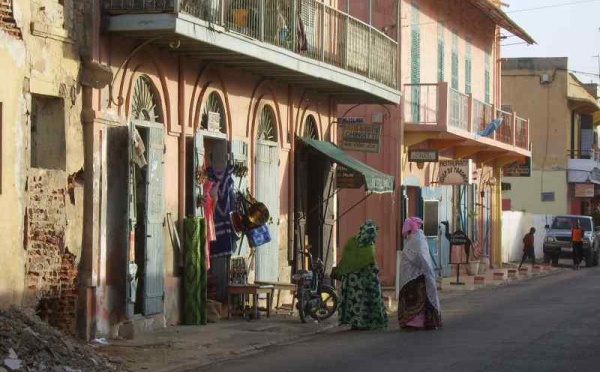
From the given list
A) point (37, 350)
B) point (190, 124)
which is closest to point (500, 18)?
point (190, 124)

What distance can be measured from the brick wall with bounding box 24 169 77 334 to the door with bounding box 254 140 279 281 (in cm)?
654

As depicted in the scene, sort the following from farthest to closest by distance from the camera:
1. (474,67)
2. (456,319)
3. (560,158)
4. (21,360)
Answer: (560,158) < (474,67) < (456,319) < (21,360)

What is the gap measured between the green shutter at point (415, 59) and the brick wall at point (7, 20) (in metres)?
18.7

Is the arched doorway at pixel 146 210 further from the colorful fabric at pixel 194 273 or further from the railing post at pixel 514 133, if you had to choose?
the railing post at pixel 514 133

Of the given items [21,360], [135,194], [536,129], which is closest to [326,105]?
[135,194]

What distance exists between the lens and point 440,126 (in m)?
32.5

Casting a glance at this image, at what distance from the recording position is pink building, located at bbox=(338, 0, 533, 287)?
31.6 m

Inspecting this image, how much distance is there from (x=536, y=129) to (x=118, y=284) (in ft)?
153

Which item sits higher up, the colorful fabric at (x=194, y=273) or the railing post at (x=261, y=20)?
the railing post at (x=261, y=20)

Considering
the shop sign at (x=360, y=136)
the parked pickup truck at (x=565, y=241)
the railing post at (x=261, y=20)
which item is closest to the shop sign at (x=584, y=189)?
the parked pickup truck at (x=565, y=241)

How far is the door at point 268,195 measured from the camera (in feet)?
73.2

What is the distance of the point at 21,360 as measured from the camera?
460 inches

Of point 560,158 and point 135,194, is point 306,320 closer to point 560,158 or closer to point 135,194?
point 135,194

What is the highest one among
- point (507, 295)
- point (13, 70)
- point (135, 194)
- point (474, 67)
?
point (474, 67)
